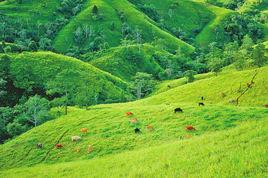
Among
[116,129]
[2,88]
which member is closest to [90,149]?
[116,129]

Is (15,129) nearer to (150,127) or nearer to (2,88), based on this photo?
(2,88)

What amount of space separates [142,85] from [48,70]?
5052cm

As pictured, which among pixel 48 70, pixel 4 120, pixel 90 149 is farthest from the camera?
pixel 48 70

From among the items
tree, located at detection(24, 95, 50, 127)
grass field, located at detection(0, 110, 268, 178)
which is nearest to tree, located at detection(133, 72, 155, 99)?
tree, located at detection(24, 95, 50, 127)

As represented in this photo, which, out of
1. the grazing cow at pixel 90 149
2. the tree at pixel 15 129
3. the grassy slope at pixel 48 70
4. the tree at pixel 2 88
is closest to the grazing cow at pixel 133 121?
the grazing cow at pixel 90 149

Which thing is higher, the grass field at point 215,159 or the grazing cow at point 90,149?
the grass field at point 215,159

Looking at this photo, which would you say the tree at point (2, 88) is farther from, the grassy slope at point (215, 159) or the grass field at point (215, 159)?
the grassy slope at point (215, 159)

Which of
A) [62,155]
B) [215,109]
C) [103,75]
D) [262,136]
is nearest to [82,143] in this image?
[62,155]

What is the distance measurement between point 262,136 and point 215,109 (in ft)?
85.3

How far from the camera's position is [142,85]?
186 m

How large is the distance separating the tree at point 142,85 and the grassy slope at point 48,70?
697 centimetres

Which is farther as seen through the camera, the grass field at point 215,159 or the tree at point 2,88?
the tree at point 2,88

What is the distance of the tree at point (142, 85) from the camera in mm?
177900

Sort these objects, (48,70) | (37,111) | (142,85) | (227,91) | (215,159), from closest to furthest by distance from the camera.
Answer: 1. (215,159)
2. (227,91)
3. (37,111)
4. (48,70)
5. (142,85)
